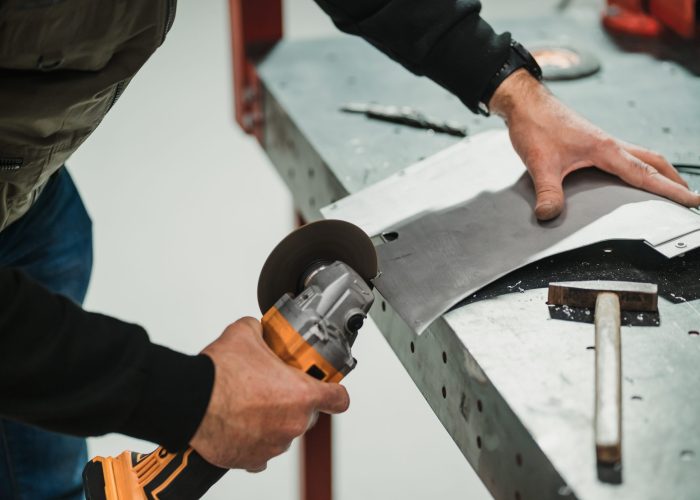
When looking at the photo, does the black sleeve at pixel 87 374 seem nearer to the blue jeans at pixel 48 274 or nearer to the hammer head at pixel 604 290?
the hammer head at pixel 604 290

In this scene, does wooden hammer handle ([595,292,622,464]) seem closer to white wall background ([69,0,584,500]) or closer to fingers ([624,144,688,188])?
fingers ([624,144,688,188])

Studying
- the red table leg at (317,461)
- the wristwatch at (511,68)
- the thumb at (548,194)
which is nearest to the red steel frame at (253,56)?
the red table leg at (317,461)

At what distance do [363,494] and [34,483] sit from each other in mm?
613

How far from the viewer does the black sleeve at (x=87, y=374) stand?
630mm

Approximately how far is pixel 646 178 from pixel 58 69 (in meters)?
0.58

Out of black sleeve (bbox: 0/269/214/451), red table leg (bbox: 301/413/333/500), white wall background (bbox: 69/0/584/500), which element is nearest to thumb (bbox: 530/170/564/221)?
black sleeve (bbox: 0/269/214/451)

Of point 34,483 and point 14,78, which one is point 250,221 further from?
point 14,78

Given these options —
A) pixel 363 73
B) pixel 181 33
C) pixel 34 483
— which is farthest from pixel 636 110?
pixel 181 33

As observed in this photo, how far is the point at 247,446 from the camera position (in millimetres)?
683

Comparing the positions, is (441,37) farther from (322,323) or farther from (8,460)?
(8,460)

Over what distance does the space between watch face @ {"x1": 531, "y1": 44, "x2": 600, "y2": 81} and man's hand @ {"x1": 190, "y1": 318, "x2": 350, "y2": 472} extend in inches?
29.5

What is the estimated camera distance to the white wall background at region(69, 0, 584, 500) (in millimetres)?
1630

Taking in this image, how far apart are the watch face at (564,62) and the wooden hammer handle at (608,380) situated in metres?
0.62

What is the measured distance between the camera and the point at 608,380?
64cm
